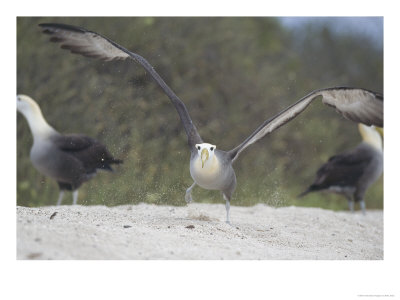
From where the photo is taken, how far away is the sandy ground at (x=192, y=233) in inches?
137

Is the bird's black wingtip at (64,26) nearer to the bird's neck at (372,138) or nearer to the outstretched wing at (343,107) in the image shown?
the outstretched wing at (343,107)

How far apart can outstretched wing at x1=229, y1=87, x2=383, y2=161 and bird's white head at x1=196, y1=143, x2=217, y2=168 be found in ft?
1.20

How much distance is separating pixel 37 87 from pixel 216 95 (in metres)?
2.33

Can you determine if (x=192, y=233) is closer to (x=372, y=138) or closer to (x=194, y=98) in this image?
(x=194, y=98)

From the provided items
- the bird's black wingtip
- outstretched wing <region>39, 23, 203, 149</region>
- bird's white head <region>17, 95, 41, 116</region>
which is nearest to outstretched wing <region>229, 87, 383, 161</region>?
outstretched wing <region>39, 23, 203, 149</region>

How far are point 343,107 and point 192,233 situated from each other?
1506 mm

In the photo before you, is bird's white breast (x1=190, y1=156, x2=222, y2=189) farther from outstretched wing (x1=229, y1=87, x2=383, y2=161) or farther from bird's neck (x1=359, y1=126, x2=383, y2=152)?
bird's neck (x1=359, y1=126, x2=383, y2=152)

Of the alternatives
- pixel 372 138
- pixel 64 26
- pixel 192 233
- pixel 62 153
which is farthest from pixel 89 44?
pixel 372 138

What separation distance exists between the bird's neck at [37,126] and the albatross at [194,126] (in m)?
0.77

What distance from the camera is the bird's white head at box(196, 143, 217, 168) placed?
13.0 feet

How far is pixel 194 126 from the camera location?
443cm

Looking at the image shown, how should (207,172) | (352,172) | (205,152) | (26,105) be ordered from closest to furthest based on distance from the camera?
(205,152)
(207,172)
(26,105)
(352,172)

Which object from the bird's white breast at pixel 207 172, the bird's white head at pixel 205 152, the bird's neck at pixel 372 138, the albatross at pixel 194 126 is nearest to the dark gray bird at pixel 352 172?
the bird's neck at pixel 372 138
